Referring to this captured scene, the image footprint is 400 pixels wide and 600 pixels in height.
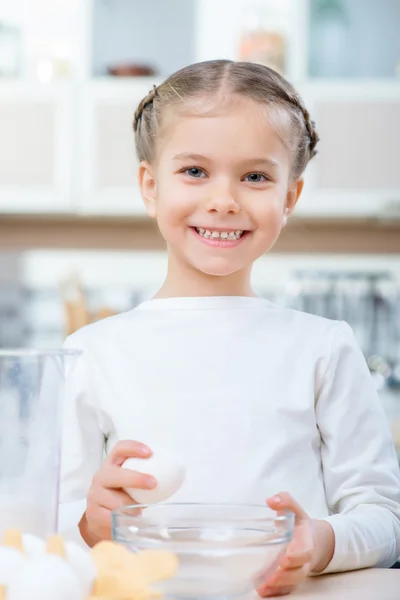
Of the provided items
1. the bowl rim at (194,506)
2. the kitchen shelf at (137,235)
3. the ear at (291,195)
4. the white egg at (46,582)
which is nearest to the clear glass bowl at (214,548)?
the bowl rim at (194,506)

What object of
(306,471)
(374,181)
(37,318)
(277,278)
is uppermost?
(306,471)

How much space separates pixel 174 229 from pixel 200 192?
5 centimetres

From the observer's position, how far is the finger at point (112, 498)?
2.58 feet

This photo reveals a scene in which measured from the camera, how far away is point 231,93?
1040 millimetres

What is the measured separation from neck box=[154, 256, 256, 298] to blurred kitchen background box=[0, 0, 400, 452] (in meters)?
1.82

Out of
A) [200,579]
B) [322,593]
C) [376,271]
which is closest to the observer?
[200,579]

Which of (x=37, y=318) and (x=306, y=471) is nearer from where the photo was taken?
(x=306, y=471)

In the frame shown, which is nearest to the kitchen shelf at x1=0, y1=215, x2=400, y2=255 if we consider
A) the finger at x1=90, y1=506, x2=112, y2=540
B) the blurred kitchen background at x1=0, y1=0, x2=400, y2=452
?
the blurred kitchen background at x1=0, y1=0, x2=400, y2=452

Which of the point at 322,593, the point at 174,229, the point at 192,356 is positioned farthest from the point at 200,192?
the point at 322,593

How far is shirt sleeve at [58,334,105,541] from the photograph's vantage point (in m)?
1.02

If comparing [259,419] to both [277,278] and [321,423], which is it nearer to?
[321,423]

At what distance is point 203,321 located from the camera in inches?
42.1

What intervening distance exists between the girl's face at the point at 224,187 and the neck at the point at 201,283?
0.03 meters

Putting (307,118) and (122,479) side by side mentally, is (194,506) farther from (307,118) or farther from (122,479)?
(307,118)
